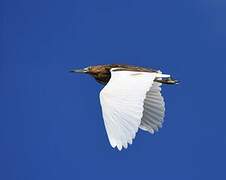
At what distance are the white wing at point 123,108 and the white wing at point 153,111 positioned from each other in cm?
53

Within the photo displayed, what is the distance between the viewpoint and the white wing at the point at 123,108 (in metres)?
4.73

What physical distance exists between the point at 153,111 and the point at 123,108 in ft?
5.33

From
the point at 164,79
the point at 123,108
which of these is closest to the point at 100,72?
the point at 164,79

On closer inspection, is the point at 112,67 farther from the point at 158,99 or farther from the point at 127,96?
the point at 127,96

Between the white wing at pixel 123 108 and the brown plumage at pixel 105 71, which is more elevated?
the brown plumage at pixel 105 71

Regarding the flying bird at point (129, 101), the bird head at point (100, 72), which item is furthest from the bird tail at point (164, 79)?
the bird head at point (100, 72)

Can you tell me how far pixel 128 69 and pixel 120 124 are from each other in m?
2.00

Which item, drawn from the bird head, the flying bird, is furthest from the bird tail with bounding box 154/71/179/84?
the bird head

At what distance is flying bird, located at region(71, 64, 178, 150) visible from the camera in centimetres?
477

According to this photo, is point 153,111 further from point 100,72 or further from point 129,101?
point 129,101

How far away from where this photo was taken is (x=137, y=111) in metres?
4.87

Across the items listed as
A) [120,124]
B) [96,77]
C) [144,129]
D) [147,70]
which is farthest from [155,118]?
[120,124]

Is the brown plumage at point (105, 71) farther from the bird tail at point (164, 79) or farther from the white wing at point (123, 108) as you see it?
the white wing at point (123, 108)

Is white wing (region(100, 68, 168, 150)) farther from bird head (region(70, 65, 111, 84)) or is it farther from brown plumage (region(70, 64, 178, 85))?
bird head (region(70, 65, 111, 84))
